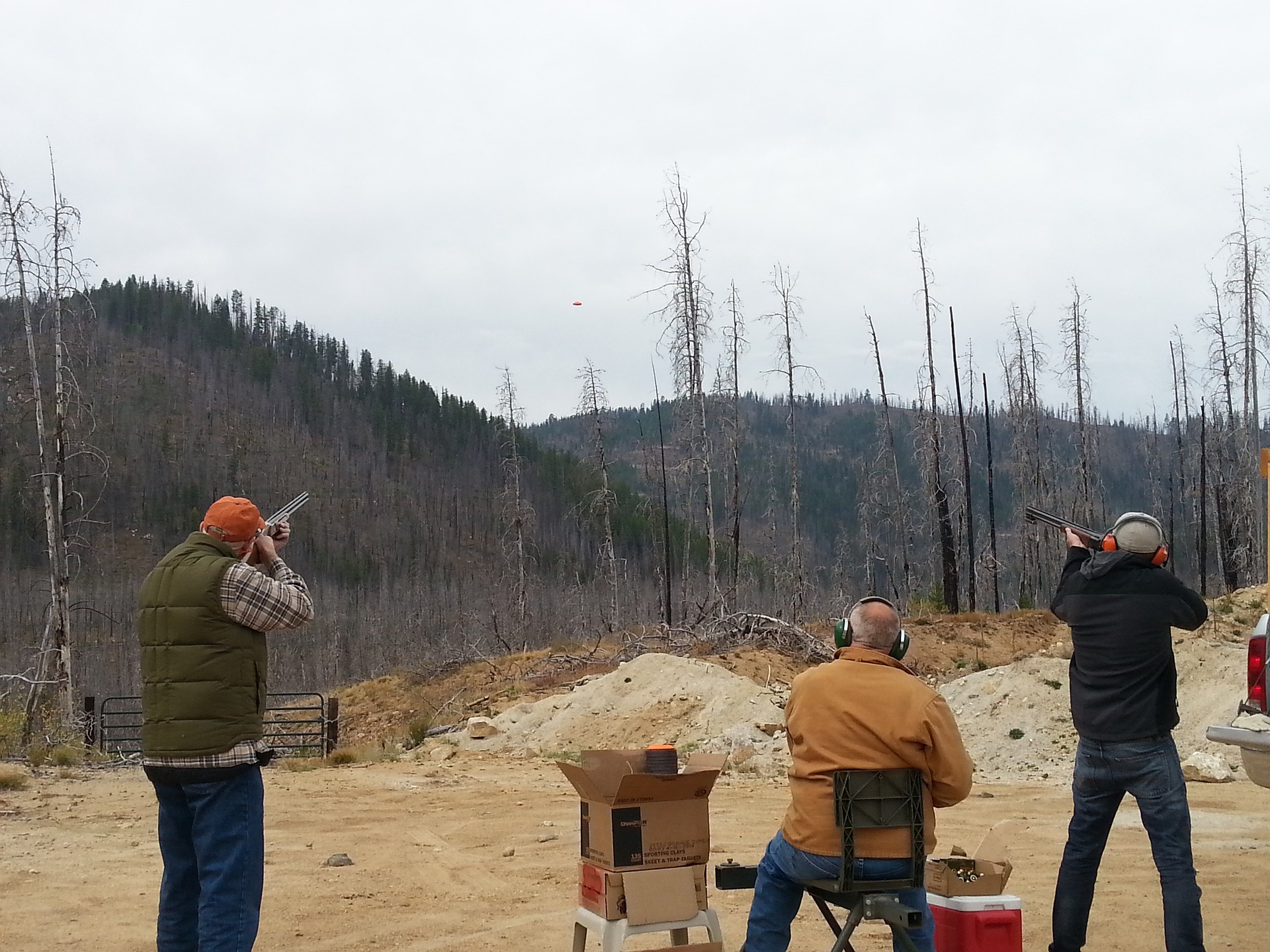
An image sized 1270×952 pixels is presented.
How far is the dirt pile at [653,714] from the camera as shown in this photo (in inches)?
666

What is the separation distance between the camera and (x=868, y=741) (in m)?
4.00

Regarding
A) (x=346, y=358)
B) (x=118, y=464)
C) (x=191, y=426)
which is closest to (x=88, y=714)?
(x=118, y=464)

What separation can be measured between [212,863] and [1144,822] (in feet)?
13.3

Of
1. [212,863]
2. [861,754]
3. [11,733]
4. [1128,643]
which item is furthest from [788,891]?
[11,733]

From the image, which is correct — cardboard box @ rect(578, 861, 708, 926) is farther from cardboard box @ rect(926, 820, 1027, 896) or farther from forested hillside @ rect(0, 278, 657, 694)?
forested hillside @ rect(0, 278, 657, 694)

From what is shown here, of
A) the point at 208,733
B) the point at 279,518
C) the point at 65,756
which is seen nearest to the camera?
the point at 208,733

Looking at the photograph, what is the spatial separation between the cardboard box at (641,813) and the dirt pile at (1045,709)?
10.6m

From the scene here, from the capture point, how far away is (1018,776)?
47.3 feet

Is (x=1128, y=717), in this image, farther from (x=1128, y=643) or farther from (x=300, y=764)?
(x=300, y=764)

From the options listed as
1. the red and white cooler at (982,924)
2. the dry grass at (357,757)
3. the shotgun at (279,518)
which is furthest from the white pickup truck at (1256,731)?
the dry grass at (357,757)

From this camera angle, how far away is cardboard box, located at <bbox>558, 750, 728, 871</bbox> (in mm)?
4684

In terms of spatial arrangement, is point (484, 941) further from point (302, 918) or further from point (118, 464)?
point (118, 464)

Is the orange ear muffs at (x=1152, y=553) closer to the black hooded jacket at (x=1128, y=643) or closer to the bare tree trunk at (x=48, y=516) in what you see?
the black hooded jacket at (x=1128, y=643)

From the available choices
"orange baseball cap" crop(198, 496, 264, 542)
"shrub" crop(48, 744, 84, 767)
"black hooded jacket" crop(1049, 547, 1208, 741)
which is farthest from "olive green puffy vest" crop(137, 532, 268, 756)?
"shrub" crop(48, 744, 84, 767)
